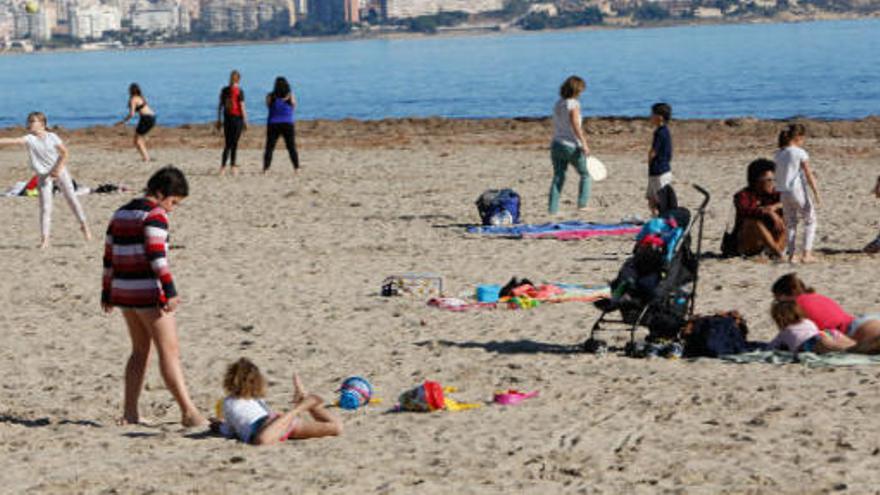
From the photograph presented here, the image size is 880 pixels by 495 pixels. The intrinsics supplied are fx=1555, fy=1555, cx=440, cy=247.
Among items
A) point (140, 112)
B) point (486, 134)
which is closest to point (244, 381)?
point (140, 112)

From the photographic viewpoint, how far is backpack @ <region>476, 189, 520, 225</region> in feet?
54.5

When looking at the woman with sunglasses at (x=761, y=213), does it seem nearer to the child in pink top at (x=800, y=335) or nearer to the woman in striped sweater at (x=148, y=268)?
the child in pink top at (x=800, y=335)

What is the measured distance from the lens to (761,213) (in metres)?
14.0

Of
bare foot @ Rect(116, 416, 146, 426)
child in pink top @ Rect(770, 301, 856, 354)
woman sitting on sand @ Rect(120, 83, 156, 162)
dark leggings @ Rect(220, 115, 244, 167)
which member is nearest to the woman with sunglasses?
child in pink top @ Rect(770, 301, 856, 354)

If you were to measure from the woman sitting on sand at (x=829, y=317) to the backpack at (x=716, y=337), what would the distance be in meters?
0.36

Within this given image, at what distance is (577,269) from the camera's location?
13758 millimetres

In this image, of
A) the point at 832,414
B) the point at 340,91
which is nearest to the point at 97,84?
the point at 340,91

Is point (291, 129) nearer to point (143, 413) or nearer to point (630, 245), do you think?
point (630, 245)

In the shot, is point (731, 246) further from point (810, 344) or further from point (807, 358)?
point (807, 358)

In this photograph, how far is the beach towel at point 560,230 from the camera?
15812 millimetres

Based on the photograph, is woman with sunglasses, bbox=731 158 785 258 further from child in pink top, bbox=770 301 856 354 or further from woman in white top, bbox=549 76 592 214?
child in pink top, bbox=770 301 856 354

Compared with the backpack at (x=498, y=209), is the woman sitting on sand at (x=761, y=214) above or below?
above

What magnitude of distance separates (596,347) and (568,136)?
696 centimetres

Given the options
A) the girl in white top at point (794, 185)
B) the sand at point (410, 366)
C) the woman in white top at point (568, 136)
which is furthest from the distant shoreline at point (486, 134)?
the girl in white top at point (794, 185)
